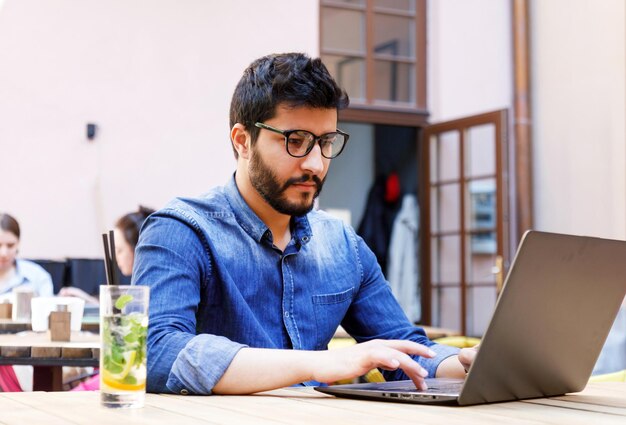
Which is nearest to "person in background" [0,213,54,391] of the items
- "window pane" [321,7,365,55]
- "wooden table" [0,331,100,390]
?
"wooden table" [0,331,100,390]

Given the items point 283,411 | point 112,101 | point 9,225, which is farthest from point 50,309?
point 112,101

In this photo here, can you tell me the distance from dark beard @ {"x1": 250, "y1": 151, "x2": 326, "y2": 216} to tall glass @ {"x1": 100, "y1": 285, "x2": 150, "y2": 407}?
23.7 inches

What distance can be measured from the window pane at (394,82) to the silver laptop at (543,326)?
5.98 meters

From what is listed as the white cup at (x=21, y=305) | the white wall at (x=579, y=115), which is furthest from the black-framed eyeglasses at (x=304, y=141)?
the white wall at (x=579, y=115)

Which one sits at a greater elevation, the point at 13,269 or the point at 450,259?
the point at 13,269

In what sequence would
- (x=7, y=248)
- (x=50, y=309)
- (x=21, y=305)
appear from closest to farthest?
(x=50, y=309) < (x=21, y=305) < (x=7, y=248)

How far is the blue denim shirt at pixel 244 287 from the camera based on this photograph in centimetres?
148

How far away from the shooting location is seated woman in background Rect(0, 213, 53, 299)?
4.84 metres

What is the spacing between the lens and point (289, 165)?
1.71 meters

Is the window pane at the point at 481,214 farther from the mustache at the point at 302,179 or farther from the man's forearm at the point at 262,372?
the man's forearm at the point at 262,372

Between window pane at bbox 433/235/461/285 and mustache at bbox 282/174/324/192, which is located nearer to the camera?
mustache at bbox 282/174/324/192

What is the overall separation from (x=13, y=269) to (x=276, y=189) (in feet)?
11.7

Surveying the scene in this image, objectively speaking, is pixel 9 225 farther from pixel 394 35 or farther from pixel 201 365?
pixel 201 365

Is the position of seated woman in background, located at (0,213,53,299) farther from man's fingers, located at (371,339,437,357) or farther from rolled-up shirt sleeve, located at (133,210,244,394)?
man's fingers, located at (371,339,437,357)
